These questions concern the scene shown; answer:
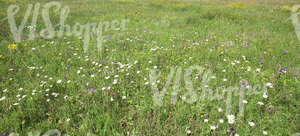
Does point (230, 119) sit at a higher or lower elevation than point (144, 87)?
lower

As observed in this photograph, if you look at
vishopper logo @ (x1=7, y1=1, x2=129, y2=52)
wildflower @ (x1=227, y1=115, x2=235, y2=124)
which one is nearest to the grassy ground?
wildflower @ (x1=227, y1=115, x2=235, y2=124)

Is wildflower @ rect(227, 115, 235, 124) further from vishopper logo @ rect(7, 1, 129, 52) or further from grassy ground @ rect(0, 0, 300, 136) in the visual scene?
vishopper logo @ rect(7, 1, 129, 52)

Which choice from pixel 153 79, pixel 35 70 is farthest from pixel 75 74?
pixel 153 79

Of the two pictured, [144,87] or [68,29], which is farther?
[68,29]

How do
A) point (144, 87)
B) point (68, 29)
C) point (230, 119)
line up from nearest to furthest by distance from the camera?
point (230, 119) → point (144, 87) → point (68, 29)

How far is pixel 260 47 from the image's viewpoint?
5.06m

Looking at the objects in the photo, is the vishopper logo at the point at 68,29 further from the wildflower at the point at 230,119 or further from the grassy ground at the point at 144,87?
the wildflower at the point at 230,119

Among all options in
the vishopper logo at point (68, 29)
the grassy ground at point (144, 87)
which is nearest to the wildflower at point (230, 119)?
the grassy ground at point (144, 87)

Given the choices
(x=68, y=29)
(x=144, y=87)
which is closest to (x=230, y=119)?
(x=144, y=87)

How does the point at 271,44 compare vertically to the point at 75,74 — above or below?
above

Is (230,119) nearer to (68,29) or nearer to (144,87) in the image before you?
(144,87)

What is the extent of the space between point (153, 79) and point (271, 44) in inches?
161

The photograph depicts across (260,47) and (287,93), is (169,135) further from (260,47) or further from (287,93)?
(260,47)

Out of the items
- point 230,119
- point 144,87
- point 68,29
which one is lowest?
point 230,119
